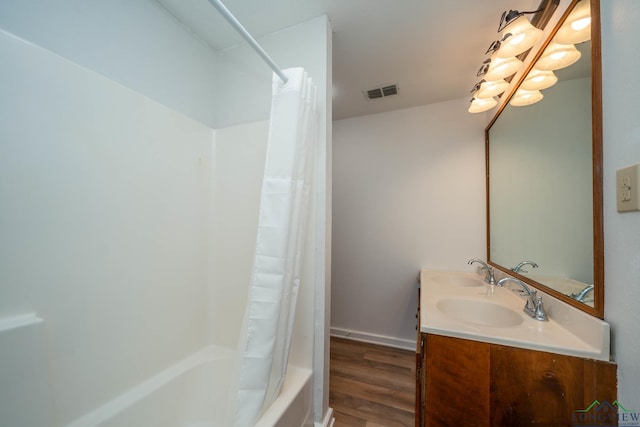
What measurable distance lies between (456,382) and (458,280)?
3.78 feet

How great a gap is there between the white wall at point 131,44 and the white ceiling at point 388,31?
0.47 feet

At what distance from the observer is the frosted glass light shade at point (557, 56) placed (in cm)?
92

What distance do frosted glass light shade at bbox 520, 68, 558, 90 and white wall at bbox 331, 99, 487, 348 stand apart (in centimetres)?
82

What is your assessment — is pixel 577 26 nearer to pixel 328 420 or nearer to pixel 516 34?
pixel 516 34

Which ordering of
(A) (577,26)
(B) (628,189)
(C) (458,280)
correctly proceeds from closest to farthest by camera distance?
(B) (628,189) < (A) (577,26) < (C) (458,280)

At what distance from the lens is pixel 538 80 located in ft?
3.83

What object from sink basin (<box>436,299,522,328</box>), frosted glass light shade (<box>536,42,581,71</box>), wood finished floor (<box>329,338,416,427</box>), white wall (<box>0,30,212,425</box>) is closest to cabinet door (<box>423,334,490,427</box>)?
sink basin (<box>436,299,522,328</box>)

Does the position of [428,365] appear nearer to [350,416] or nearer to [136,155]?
[350,416]

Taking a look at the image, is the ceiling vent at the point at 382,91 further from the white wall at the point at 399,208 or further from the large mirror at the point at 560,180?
the large mirror at the point at 560,180

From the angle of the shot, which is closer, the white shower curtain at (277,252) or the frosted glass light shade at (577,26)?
the frosted glass light shade at (577,26)

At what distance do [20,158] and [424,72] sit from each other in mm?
2360

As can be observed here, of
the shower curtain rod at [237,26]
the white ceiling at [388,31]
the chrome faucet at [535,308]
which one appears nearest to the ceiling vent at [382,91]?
the white ceiling at [388,31]

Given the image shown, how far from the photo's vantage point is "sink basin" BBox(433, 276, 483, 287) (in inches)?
69.8

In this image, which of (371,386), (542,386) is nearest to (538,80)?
(542,386)
